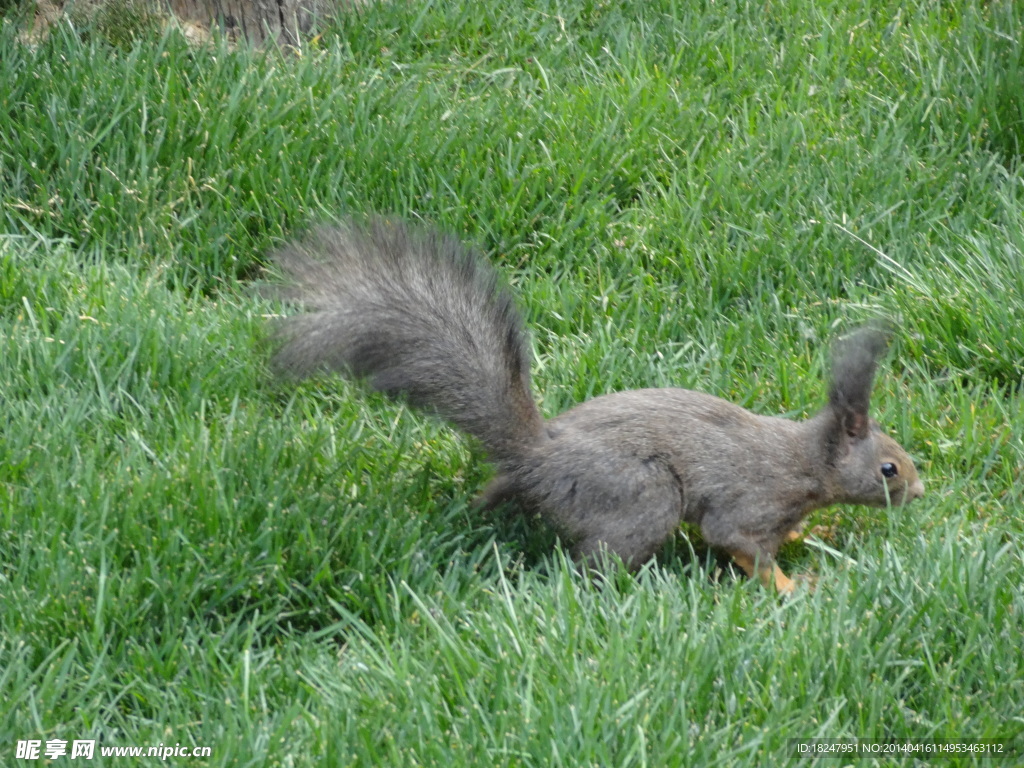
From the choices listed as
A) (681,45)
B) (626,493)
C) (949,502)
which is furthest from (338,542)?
(681,45)

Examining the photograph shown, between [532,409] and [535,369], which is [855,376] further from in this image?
[535,369]

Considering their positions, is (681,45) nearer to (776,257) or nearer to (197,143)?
(776,257)

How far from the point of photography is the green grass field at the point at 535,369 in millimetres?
2748

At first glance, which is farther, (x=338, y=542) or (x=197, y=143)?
(x=197, y=143)

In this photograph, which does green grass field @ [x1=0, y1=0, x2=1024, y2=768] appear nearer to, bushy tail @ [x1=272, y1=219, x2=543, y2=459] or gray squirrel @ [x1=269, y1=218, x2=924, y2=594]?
gray squirrel @ [x1=269, y1=218, x2=924, y2=594]

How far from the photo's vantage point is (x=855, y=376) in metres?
3.55

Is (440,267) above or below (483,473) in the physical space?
above

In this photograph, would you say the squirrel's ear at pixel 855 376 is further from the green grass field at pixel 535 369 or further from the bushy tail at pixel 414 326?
the bushy tail at pixel 414 326

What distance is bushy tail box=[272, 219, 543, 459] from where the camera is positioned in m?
3.36

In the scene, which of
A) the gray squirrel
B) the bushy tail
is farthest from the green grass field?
the bushy tail

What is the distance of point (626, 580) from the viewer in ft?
10.6

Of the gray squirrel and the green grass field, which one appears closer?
the green grass field

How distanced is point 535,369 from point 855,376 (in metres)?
1.15

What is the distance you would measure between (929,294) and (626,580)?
1.96 metres
